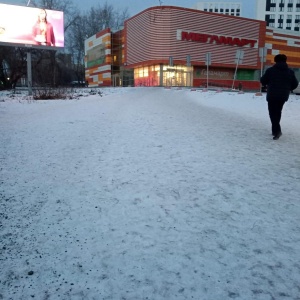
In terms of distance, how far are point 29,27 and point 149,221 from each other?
971 inches

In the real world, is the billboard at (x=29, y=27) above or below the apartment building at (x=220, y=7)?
below

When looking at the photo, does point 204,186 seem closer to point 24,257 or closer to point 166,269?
point 166,269

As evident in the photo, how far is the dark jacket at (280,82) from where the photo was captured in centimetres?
559

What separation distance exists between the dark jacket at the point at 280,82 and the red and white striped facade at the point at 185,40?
113 feet

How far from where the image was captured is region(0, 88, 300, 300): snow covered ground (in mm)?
1713

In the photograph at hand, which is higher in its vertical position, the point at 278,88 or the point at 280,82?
the point at 280,82

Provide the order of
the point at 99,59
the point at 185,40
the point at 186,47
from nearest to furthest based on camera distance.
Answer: the point at 185,40
the point at 186,47
the point at 99,59

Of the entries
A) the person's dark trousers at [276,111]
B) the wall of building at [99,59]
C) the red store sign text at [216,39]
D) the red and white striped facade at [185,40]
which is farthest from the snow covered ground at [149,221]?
the wall of building at [99,59]

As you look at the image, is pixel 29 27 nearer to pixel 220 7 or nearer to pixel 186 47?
pixel 186 47

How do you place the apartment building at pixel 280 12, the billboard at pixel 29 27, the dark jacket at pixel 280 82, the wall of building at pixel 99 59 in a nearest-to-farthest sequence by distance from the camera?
the dark jacket at pixel 280 82, the billboard at pixel 29 27, the wall of building at pixel 99 59, the apartment building at pixel 280 12

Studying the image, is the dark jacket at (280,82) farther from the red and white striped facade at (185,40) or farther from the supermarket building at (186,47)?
the red and white striped facade at (185,40)

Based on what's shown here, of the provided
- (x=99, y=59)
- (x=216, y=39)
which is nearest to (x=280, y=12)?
(x=216, y=39)

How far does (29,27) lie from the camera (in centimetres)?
2288

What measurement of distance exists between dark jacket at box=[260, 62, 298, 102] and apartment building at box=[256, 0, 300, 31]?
98556 millimetres
